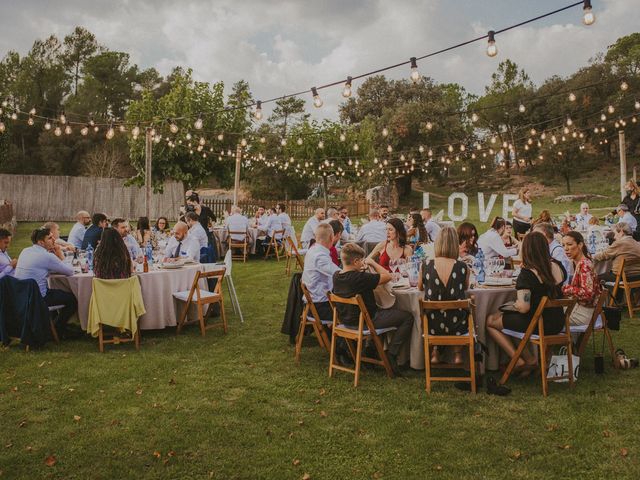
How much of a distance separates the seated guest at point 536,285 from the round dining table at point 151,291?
3647mm

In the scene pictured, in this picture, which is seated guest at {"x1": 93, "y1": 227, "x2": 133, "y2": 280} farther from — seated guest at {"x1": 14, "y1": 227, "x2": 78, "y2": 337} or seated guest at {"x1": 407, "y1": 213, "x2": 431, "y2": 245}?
seated guest at {"x1": 407, "y1": 213, "x2": 431, "y2": 245}

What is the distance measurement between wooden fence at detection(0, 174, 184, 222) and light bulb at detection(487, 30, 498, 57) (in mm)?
22292

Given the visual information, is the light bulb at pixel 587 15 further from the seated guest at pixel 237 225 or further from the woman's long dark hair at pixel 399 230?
the seated guest at pixel 237 225

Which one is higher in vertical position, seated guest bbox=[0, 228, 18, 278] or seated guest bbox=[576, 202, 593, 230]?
seated guest bbox=[576, 202, 593, 230]

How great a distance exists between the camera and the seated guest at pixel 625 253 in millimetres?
6379

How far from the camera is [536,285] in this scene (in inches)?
165

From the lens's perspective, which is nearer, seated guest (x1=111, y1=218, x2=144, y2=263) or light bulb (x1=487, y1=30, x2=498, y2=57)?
light bulb (x1=487, y1=30, x2=498, y2=57)

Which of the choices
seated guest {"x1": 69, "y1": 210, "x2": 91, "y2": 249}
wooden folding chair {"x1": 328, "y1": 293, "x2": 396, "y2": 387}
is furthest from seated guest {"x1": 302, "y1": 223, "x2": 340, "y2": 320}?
seated guest {"x1": 69, "y1": 210, "x2": 91, "y2": 249}

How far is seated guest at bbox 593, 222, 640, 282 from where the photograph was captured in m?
6.38

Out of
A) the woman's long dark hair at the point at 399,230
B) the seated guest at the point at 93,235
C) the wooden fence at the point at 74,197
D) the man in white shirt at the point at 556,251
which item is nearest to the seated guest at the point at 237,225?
the seated guest at the point at 93,235

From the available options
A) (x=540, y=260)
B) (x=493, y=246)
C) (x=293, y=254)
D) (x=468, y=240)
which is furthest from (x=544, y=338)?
(x=293, y=254)

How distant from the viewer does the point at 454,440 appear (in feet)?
11.5

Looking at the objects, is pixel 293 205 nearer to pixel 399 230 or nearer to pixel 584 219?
pixel 584 219

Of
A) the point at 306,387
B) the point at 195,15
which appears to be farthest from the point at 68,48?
the point at 306,387
